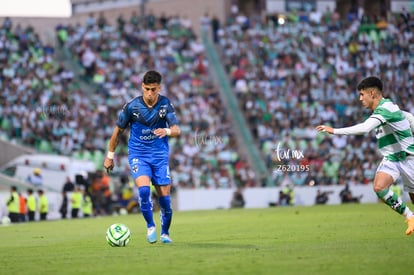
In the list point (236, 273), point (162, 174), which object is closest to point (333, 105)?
point (162, 174)

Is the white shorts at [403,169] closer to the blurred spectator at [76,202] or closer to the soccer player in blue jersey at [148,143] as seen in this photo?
the soccer player in blue jersey at [148,143]

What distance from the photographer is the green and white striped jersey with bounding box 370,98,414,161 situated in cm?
1565

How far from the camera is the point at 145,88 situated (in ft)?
51.5

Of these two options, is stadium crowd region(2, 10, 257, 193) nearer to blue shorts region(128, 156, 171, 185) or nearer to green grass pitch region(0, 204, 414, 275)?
green grass pitch region(0, 204, 414, 275)

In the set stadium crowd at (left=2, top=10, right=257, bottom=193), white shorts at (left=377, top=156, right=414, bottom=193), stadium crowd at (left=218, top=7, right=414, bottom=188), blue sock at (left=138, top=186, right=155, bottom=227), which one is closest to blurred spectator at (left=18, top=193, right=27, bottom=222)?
stadium crowd at (left=2, top=10, right=257, bottom=193)

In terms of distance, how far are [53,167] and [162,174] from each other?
24.2m

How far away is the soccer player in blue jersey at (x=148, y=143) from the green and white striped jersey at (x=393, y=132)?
11.2ft

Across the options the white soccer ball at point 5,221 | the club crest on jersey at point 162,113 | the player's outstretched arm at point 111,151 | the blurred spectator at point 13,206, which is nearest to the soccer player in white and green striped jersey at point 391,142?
the club crest on jersey at point 162,113

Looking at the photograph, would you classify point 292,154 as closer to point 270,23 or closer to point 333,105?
point 333,105

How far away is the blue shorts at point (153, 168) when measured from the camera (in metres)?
15.8

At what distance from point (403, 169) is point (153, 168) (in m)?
4.12

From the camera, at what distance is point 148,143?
52.1ft

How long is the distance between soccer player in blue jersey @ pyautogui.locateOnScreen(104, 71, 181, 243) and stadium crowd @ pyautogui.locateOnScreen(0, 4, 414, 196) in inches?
872

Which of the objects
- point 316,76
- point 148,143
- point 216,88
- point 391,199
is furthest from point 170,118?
point 316,76
